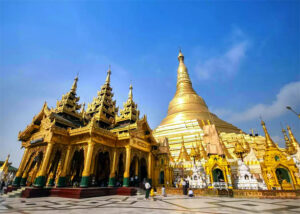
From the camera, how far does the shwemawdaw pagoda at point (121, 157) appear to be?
42.7 feet

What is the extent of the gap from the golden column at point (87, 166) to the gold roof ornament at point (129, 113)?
5855 mm

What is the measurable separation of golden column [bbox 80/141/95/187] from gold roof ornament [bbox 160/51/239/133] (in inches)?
878

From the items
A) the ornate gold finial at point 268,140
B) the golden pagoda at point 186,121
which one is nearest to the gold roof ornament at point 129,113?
the golden pagoda at point 186,121

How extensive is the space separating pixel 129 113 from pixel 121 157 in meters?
5.13

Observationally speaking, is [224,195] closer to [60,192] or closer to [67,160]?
[60,192]

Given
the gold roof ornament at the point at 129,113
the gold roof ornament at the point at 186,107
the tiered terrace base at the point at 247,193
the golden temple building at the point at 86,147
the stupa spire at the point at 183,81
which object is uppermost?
the stupa spire at the point at 183,81

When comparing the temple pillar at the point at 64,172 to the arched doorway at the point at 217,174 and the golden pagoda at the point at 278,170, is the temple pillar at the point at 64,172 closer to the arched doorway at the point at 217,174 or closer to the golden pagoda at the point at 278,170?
the arched doorway at the point at 217,174

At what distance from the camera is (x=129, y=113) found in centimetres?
1842

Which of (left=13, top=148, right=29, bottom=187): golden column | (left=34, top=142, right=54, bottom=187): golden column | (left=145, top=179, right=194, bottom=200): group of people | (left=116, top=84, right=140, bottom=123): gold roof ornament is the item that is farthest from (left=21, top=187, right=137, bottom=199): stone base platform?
(left=116, top=84, right=140, bottom=123): gold roof ornament

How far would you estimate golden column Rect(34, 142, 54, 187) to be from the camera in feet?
38.4

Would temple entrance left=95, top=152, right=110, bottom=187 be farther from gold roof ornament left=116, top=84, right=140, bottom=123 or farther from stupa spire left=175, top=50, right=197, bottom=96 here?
stupa spire left=175, top=50, right=197, bottom=96

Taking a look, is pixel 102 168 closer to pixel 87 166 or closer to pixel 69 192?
pixel 87 166

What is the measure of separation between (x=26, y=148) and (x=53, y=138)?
5.21 metres

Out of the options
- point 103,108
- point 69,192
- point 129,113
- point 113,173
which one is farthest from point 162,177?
point 103,108
